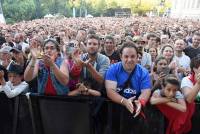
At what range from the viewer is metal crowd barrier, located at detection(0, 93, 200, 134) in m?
4.08

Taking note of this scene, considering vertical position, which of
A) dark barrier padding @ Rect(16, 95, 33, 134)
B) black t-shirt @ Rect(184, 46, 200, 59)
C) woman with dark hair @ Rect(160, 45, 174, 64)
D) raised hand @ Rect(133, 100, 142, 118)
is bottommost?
dark barrier padding @ Rect(16, 95, 33, 134)

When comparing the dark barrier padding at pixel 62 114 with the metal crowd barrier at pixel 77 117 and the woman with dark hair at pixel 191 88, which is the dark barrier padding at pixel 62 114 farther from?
the woman with dark hair at pixel 191 88

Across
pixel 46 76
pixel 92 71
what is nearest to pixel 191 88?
pixel 92 71

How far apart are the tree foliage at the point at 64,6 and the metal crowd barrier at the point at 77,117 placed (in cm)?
4643

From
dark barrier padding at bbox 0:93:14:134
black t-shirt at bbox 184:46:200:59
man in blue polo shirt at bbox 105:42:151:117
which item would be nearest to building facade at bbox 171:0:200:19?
black t-shirt at bbox 184:46:200:59

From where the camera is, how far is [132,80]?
4.28 metres

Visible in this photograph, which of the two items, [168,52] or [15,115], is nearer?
[15,115]

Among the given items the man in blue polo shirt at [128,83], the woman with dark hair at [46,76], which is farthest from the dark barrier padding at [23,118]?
the man in blue polo shirt at [128,83]

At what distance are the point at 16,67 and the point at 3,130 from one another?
1.06 metres

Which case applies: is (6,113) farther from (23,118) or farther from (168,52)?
(168,52)

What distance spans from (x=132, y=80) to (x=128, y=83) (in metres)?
0.06

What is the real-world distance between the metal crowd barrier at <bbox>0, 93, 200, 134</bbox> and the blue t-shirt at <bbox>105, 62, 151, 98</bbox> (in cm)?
24

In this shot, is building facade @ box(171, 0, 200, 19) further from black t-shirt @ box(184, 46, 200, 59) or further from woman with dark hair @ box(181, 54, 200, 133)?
woman with dark hair @ box(181, 54, 200, 133)

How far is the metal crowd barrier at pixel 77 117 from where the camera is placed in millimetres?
4082
